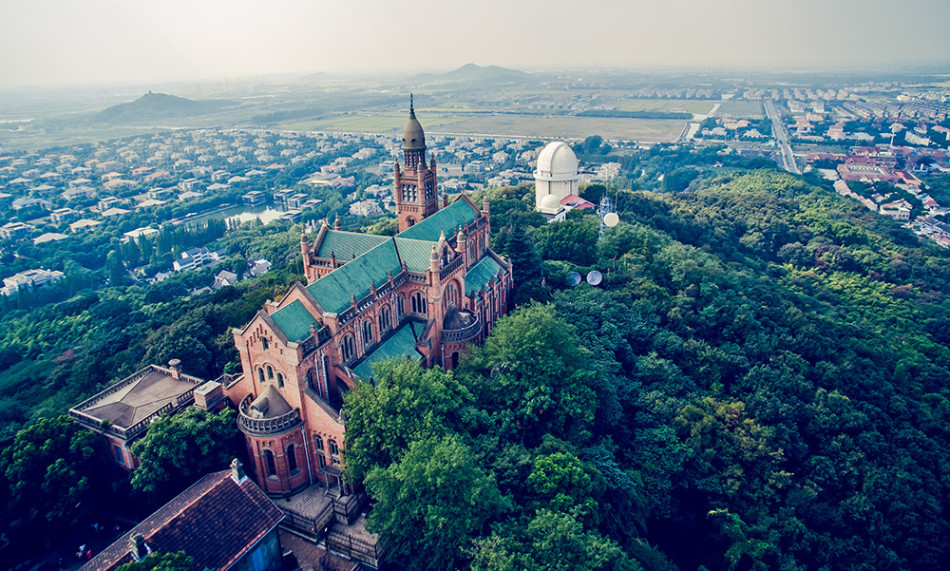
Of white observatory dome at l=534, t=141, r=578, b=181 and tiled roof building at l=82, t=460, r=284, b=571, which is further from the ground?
white observatory dome at l=534, t=141, r=578, b=181

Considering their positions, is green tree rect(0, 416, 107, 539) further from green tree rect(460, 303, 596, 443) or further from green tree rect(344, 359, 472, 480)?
green tree rect(460, 303, 596, 443)

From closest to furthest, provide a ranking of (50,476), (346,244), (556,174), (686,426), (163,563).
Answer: (163,563) → (50,476) → (686,426) → (346,244) → (556,174)

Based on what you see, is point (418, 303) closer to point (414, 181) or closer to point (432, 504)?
point (414, 181)

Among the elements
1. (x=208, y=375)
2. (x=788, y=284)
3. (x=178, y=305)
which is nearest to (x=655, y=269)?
(x=788, y=284)

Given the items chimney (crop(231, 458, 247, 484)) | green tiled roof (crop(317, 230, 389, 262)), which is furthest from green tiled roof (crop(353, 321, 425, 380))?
chimney (crop(231, 458, 247, 484))

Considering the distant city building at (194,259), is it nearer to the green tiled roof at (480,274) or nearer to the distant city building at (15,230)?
the distant city building at (15,230)

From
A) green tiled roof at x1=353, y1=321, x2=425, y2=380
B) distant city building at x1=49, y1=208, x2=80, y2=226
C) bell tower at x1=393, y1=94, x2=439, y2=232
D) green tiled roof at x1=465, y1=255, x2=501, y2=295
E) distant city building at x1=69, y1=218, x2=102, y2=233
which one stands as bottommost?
distant city building at x1=69, y1=218, x2=102, y2=233

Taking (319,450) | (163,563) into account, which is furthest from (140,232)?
(163,563)
